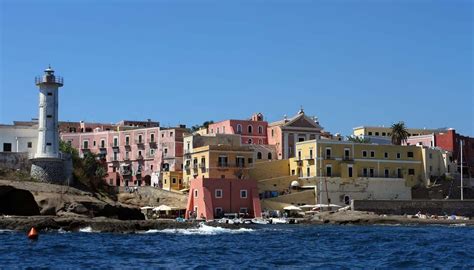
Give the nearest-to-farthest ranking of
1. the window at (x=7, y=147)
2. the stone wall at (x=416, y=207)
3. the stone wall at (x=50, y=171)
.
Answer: the stone wall at (x=50, y=171) < the window at (x=7, y=147) < the stone wall at (x=416, y=207)

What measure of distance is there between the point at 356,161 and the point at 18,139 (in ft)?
120

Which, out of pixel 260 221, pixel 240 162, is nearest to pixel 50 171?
pixel 260 221

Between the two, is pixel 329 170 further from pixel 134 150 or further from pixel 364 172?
pixel 134 150

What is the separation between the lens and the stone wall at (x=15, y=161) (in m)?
81.6

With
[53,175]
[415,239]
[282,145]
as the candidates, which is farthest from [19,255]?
[282,145]

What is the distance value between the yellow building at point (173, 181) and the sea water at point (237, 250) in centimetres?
3169

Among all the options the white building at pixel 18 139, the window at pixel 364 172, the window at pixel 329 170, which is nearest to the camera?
the white building at pixel 18 139

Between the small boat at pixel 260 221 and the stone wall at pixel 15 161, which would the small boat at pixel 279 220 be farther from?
the stone wall at pixel 15 161

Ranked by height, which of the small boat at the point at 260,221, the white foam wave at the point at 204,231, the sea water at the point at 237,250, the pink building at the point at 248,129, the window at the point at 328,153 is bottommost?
the sea water at the point at 237,250

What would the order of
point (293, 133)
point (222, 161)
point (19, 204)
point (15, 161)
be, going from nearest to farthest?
point (19, 204)
point (15, 161)
point (222, 161)
point (293, 133)

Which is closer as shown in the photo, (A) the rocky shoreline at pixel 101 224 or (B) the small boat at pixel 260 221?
(A) the rocky shoreline at pixel 101 224

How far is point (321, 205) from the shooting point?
88062 millimetres

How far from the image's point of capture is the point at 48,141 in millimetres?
79812

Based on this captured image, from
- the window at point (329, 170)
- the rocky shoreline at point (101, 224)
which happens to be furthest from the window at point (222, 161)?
the rocky shoreline at point (101, 224)
